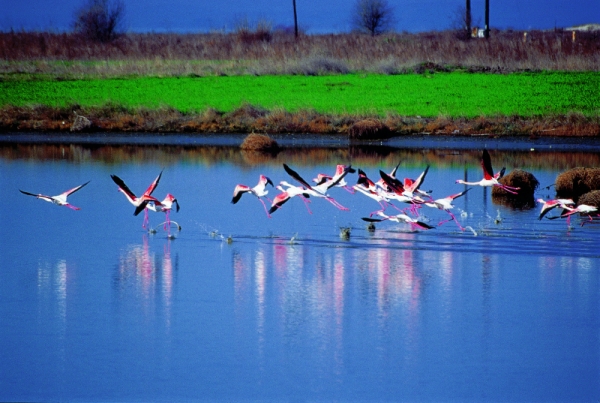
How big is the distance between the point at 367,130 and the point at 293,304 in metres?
14.8

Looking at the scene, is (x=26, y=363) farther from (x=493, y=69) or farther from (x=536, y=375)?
(x=493, y=69)

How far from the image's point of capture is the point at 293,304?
797cm

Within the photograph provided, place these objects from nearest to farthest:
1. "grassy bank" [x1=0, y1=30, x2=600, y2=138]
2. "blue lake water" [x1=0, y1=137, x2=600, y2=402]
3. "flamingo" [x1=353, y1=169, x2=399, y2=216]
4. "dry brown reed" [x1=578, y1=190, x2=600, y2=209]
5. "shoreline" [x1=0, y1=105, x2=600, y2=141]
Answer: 1. "blue lake water" [x1=0, y1=137, x2=600, y2=402]
2. "flamingo" [x1=353, y1=169, x2=399, y2=216]
3. "dry brown reed" [x1=578, y1=190, x2=600, y2=209]
4. "shoreline" [x1=0, y1=105, x2=600, y2=141]
5. "grassy bank" [x1=0, y1=30, x2=600, y2=138]

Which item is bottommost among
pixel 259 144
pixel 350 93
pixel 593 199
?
pixel 593 199

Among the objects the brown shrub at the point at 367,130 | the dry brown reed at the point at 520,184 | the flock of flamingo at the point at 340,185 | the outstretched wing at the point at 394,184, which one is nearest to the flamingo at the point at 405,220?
the flock of flamingo at the point at 340,185

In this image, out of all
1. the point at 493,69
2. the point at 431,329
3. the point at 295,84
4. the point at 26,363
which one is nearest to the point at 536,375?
the point at 431,329

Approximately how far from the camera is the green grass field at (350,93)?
87.4 ft

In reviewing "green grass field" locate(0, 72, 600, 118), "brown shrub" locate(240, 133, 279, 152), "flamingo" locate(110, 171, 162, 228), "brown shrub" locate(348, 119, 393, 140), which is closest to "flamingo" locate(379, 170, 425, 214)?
"flamingo" locate(110, 171, 162, 228)

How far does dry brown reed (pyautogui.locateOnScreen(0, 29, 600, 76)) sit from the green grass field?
1496mm

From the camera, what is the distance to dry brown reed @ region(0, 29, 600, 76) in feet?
118

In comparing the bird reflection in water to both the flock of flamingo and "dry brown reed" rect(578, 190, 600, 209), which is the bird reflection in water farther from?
"dry brown reed" rect(578, 190, 600, 209)

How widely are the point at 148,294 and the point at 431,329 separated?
242 cm

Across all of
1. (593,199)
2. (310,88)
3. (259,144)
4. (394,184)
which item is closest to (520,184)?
(593,199)

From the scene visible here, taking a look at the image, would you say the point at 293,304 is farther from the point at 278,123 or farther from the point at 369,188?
the point at 278,123
